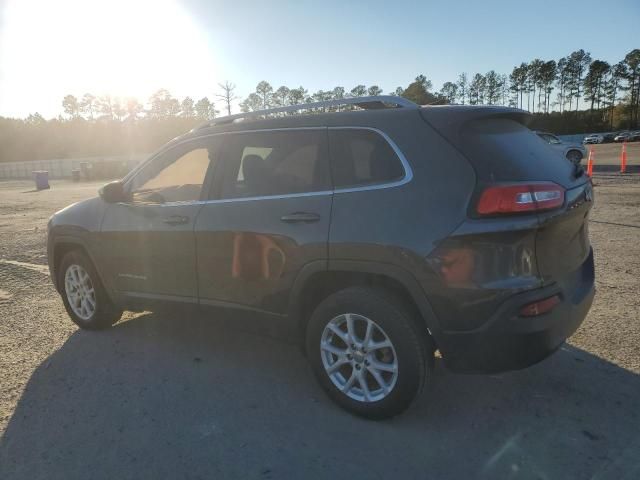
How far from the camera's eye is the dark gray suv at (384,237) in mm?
2582

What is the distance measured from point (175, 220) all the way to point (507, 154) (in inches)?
92.1

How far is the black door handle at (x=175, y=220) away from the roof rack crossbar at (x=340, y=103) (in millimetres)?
733

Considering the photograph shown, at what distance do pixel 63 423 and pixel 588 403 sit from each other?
3202 millimetres

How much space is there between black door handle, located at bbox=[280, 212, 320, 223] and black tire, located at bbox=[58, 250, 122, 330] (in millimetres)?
2203

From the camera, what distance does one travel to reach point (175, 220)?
12.4 feet

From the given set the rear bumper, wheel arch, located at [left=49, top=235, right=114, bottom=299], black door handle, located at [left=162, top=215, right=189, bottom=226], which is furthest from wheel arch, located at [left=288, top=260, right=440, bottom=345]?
wheel arch, located at [left=49, top=235, right=114, bottom=299]

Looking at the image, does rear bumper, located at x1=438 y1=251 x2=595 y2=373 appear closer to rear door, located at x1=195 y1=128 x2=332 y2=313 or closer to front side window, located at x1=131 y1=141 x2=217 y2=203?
rear door, located at x1=195 y1=128 x2=332 y2=313

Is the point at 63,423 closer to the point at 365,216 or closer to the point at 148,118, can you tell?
the point at 365,216

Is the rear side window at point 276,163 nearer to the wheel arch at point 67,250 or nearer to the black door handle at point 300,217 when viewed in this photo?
the black door handle at point 300,217

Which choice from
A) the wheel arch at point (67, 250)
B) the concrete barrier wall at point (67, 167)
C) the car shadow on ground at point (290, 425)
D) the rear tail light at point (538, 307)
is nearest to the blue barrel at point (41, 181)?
the concrete barrier wall at point (67, 167)

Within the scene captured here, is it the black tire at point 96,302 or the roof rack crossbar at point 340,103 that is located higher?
the roof rack crossbar at point 340,103

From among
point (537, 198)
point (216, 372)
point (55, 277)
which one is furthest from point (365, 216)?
point (55, 277)

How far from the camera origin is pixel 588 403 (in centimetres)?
311

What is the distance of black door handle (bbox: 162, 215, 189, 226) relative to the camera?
147 inches
